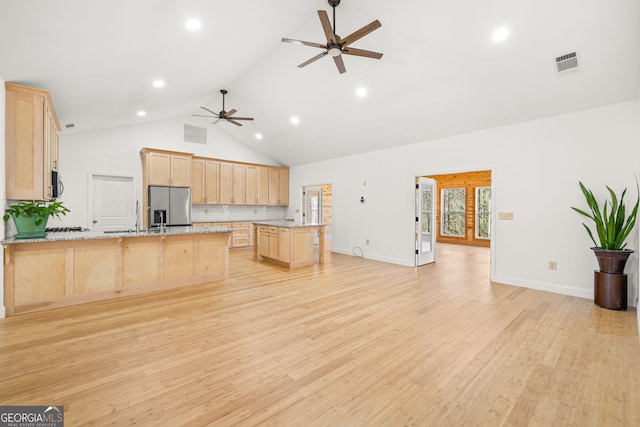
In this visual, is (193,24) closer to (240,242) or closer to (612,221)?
(612,221)

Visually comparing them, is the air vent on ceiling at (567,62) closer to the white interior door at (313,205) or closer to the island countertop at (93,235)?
the island countertop at (93,235)

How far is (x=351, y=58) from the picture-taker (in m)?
4.18

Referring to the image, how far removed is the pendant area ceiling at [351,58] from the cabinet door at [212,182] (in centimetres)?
222

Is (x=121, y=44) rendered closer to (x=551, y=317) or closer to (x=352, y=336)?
(x=352, y=336)

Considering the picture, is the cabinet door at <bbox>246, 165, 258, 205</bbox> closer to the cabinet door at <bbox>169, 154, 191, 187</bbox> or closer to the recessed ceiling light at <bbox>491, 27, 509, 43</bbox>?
the cabinet door at <bbox>169, 154, 191, 187</bbox>

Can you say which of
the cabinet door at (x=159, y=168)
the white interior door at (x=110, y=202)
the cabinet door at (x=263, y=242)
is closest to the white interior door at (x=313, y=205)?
the cabinet door at (x=263, y=242)

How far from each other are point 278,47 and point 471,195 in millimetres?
8029

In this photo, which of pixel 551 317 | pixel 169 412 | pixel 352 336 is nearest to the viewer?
pixel 169 412

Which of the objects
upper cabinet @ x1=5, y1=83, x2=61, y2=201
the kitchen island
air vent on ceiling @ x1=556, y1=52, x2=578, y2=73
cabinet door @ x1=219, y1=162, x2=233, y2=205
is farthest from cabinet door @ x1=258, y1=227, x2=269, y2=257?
air vent on ceiling @ x1=556, y1=52, x2=578, y2=73

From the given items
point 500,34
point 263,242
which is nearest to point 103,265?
point 263,242

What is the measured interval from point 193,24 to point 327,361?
3.54 metres

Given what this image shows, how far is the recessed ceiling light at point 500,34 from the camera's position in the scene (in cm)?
312

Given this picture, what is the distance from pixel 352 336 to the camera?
2.66 metres

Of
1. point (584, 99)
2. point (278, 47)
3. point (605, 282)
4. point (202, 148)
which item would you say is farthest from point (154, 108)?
point (605, 282)
